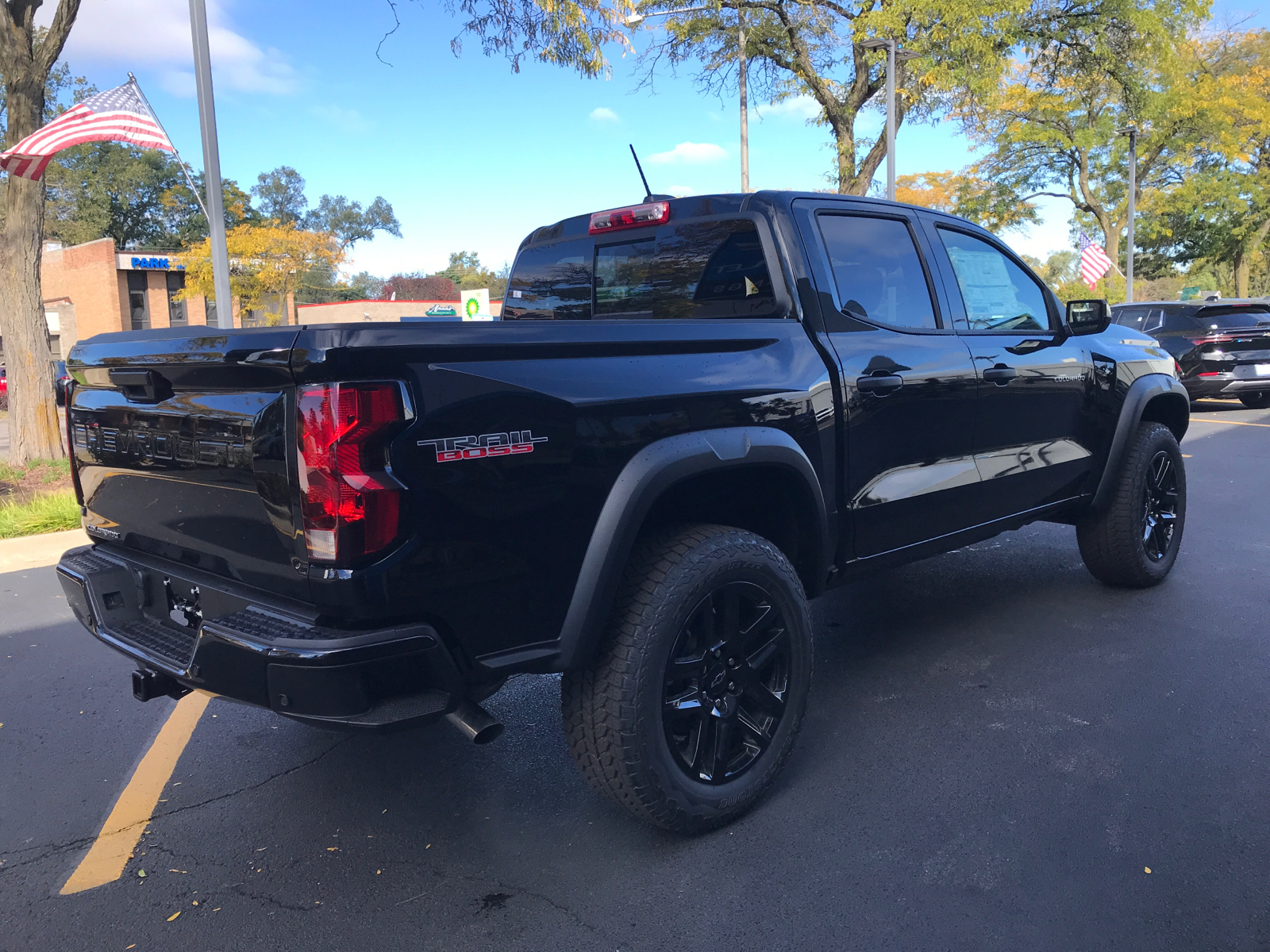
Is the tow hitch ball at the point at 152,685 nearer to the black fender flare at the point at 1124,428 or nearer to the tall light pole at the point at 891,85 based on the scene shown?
the black fender flare at the point at 1124,428

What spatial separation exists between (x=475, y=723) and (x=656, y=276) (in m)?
1.96

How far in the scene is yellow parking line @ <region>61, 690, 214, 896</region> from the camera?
278 cm

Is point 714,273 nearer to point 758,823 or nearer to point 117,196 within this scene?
point 758,823

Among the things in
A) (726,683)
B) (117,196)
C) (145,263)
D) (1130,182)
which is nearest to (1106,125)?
(1130,182)

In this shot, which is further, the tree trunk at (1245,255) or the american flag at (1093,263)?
the tree trunk at (1245,255)

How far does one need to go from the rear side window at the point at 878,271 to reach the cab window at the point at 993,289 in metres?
0.29

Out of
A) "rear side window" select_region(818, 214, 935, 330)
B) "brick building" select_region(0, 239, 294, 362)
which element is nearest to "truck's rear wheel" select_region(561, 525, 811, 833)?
"rear side window" select_region(818, 214, 935, 330)

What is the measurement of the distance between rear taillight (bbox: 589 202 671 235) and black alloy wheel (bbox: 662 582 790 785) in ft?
5.11

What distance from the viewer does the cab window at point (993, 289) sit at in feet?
13.4

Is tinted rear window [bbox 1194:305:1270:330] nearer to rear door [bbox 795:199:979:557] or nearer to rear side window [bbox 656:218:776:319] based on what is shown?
rear door [bbox 795:199:979:557]

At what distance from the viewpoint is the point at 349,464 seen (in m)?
2.15

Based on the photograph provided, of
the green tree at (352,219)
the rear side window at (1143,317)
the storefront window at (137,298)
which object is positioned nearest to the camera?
the rear side window at (1143,317)

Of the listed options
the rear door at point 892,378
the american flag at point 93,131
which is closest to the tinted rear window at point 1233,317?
the rear door at point 892,378

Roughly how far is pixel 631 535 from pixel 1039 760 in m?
1.77
